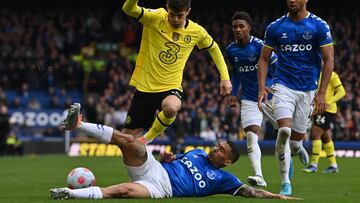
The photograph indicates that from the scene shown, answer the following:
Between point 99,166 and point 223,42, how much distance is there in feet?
56.7

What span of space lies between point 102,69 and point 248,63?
21163 mm

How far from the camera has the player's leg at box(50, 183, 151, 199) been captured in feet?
33.6

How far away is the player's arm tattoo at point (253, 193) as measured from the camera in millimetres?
10766

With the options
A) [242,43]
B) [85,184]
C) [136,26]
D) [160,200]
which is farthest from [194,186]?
[136,26]

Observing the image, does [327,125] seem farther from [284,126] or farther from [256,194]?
[256,194]

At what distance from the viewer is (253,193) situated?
35.7 feet

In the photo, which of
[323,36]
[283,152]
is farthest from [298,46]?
[283,152]

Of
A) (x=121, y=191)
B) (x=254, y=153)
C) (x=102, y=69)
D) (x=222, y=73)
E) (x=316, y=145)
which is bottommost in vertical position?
(x=316, y=145)

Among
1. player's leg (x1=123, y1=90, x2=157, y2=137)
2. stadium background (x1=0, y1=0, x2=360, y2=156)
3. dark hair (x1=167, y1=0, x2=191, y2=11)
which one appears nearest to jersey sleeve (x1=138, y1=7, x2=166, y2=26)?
dark hair (x1=167, y1=0, x2=191, y2=11)

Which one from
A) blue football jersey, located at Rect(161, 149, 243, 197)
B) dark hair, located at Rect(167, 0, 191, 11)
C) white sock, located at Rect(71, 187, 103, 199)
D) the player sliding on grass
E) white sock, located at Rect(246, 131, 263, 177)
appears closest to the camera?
white sock, located at Rect(71, 187, 103, 199)

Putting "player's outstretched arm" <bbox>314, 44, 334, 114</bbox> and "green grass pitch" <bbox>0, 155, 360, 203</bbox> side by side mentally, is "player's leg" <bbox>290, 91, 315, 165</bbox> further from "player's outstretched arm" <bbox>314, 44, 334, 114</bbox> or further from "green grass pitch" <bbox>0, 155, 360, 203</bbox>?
"green grass pitch" <bbox>0, 155, 360, 203</bbox>

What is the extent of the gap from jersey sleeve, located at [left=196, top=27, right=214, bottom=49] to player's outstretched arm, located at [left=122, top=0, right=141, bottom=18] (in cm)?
106

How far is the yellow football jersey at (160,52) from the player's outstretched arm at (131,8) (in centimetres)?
14

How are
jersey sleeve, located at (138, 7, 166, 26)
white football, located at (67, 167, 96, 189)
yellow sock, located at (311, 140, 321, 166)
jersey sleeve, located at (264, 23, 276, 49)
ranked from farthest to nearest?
1. yellow sock, located at (311, 140, 321, 166)
2. jersey sleeve, located at (138, 7, 166, 26)
3. jersey sleeve, located at (264, 23, 276, 49)
4. white football, located at (67, 167, 96, 189)
